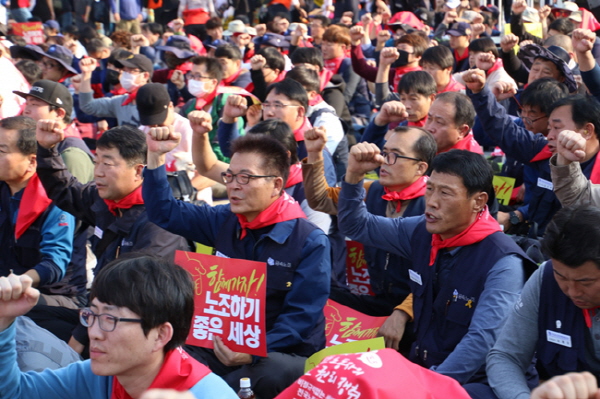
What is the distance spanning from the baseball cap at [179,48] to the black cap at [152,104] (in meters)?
3.85

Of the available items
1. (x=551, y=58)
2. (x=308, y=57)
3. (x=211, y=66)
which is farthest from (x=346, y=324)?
(x=308, y=57)

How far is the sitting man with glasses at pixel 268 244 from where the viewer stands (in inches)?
146

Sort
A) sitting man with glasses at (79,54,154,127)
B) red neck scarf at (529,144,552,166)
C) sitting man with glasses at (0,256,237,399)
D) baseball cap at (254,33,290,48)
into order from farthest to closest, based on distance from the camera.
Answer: baseball cap at (254,33,290,48) → sitting man with glasses at (79,54,154,127) → red neck scarf at (529,144,552,166) → sitting man with glasses at (0,256,237,399)

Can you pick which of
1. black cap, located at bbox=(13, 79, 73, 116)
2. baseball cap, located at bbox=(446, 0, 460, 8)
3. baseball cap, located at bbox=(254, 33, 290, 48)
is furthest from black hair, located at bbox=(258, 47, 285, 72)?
baseball cap, located at bbox=(446, 0, 460, 8)

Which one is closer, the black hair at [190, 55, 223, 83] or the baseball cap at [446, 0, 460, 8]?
the black hair at [190, 55, 223, 83]

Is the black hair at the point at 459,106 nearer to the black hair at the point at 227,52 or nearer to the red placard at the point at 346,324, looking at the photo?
the red placard at the point at 346,324

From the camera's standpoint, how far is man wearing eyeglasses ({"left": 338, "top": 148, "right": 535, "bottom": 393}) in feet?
10.8

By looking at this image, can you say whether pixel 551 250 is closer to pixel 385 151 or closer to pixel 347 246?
pixel 385 151

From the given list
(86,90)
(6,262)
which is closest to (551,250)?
(6,262)

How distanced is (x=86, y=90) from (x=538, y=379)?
6.09m

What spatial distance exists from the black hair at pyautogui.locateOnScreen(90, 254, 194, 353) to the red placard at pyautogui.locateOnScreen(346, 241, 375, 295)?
2356mm

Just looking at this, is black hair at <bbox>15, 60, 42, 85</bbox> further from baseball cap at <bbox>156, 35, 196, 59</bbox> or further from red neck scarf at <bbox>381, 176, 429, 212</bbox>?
red neck scarf at <bbox>381, 176, 429, 212</bbox>

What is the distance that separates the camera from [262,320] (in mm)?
3582

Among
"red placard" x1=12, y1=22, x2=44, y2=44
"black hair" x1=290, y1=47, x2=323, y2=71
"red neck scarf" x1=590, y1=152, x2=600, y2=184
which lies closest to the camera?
"red neck scarf" x1=590, y1=152, x2=600, y2=184
